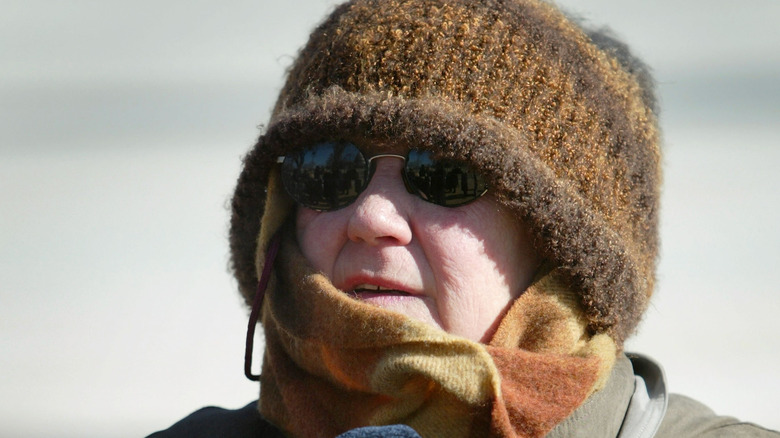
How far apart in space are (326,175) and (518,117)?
351 millimetres

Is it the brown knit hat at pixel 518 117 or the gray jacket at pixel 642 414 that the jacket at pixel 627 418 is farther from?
the brown knit hat at pixel 518 117

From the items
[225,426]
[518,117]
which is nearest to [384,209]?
[518,117]

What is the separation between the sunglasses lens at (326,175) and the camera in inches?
64.2

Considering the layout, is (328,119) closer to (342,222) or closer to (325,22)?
(342,222)

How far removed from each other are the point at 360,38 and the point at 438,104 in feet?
0.77

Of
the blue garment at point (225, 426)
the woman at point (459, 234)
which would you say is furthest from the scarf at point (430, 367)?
the blue garment at point (225, 426)

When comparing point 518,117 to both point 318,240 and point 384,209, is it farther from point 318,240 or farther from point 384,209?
point 318,240

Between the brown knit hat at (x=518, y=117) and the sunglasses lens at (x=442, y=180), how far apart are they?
2 cm

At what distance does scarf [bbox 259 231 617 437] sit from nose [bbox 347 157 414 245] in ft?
0.38

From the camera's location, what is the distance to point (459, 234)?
5.21 feet

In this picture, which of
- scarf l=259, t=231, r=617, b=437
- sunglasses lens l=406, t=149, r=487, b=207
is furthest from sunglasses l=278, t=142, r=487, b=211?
scarf l=259, t=231, r=617, b=437

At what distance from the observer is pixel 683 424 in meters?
1.77

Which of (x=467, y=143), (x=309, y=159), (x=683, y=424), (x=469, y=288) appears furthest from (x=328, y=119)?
(x=683, y=424)

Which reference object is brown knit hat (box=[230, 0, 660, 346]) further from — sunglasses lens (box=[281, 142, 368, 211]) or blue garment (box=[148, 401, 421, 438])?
blue garment (box=[148, 401, 421, 438])
